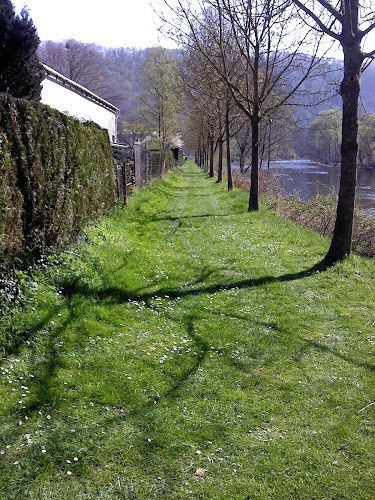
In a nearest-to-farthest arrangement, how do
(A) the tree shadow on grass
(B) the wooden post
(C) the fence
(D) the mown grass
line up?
(D) the mown grass → (A) the tree shadow on grass → (C) the fence → (B) the wooden post

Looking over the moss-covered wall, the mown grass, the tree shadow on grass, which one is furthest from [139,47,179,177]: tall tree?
the mown grass

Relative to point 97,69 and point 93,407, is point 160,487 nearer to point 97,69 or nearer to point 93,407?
point 93,407

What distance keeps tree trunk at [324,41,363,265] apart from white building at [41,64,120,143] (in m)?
10.5

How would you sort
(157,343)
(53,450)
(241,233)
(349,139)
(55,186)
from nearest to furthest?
(53,450) < (157,343) < (55,186) < (349,139) < (241,233)

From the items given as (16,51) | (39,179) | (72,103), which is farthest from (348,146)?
(72,103)

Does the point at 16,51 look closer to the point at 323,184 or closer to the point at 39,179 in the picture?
the point at 39,179

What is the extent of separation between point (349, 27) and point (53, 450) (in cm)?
761

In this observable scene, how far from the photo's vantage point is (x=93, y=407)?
3543mm

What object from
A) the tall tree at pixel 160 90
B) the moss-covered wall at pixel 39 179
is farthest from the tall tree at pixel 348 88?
the tall tree at pixel 160 90

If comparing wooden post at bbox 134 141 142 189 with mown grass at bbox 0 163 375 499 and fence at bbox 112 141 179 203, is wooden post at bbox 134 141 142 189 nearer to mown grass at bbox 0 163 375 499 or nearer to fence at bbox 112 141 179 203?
fence at bbox 112 141 179 203

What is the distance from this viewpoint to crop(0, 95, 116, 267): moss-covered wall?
505 centimetres

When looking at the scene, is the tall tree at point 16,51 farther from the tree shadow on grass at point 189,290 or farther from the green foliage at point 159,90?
the green foliage at point 159,90

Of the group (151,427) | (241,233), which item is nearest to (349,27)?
(241,233)

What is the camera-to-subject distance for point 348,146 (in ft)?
23.7
